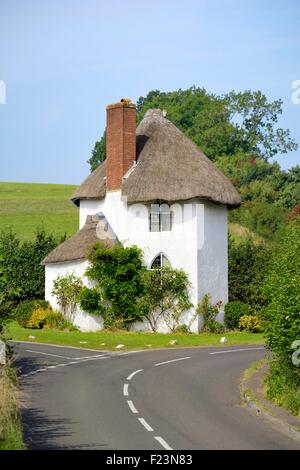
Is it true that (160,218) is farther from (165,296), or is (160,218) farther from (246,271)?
(246,271)

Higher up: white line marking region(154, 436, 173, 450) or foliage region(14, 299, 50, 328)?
foliage region(14, 299, 50, 328)

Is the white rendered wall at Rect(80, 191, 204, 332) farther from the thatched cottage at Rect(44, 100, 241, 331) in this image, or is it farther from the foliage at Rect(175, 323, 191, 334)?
the foliage at Rect(175, 323, 191, 334)

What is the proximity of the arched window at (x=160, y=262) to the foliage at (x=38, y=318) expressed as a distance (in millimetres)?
5521

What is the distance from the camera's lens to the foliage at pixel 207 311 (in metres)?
41.2

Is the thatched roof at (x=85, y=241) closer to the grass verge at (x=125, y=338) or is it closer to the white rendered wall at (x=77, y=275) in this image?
the white rendered wall at (x=77, y=275)

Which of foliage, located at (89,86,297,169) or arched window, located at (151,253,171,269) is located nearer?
arched window, located at (151,253,171,269)

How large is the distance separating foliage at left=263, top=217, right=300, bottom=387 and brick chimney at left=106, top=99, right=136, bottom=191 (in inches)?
925

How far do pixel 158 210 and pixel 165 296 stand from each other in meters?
4.19

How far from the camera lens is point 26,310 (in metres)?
41.7

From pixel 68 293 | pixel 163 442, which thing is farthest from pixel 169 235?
pixel 163 442

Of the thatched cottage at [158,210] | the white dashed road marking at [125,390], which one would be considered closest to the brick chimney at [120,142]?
the thatched cottage at [158,210]

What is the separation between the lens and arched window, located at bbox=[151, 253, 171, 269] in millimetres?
41750

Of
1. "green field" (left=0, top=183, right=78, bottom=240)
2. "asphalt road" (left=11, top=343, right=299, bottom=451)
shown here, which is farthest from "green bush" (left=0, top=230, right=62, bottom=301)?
"green field" (left=0, top=183, right=78, bottom=240)
